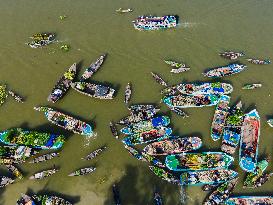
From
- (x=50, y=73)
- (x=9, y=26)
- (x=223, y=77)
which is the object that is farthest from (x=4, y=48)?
(x=223, y=77)

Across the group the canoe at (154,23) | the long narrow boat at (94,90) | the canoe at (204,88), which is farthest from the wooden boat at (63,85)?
the canoe at (204,88)

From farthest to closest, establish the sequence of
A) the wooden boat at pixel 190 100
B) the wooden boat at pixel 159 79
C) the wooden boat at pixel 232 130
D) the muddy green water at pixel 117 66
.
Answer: the wooden boat at pixel 159 79 < the wooden boat at pixel 190 100 < the wooden boat at pixel 232 130 < the muddy green water at pixel 117 66

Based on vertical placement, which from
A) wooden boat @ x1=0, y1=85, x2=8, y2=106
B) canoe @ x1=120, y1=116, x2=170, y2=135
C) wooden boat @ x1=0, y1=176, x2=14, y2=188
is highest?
wooden boat @ x1=0, y1=85, x2=8, y2=106

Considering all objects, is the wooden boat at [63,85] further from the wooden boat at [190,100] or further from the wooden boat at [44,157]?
the wooden boat at [190,100]

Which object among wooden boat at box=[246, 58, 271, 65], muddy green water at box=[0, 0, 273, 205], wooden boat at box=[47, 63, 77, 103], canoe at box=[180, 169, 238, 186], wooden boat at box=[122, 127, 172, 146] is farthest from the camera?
wooden boat at box=[246, 58, 271, 65]

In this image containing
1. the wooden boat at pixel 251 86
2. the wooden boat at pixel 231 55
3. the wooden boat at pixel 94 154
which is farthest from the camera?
the wooden boat at pixel 231 55

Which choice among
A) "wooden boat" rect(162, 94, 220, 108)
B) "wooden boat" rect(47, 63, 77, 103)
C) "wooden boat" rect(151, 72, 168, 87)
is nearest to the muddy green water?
"wooden boat" rect(151, 72, 168, 87)

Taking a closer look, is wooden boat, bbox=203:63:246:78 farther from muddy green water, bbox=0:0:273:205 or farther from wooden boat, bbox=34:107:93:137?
wooden boat, bbox=34:107:93:137

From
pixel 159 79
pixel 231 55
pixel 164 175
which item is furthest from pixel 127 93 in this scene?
pixel 231 55
